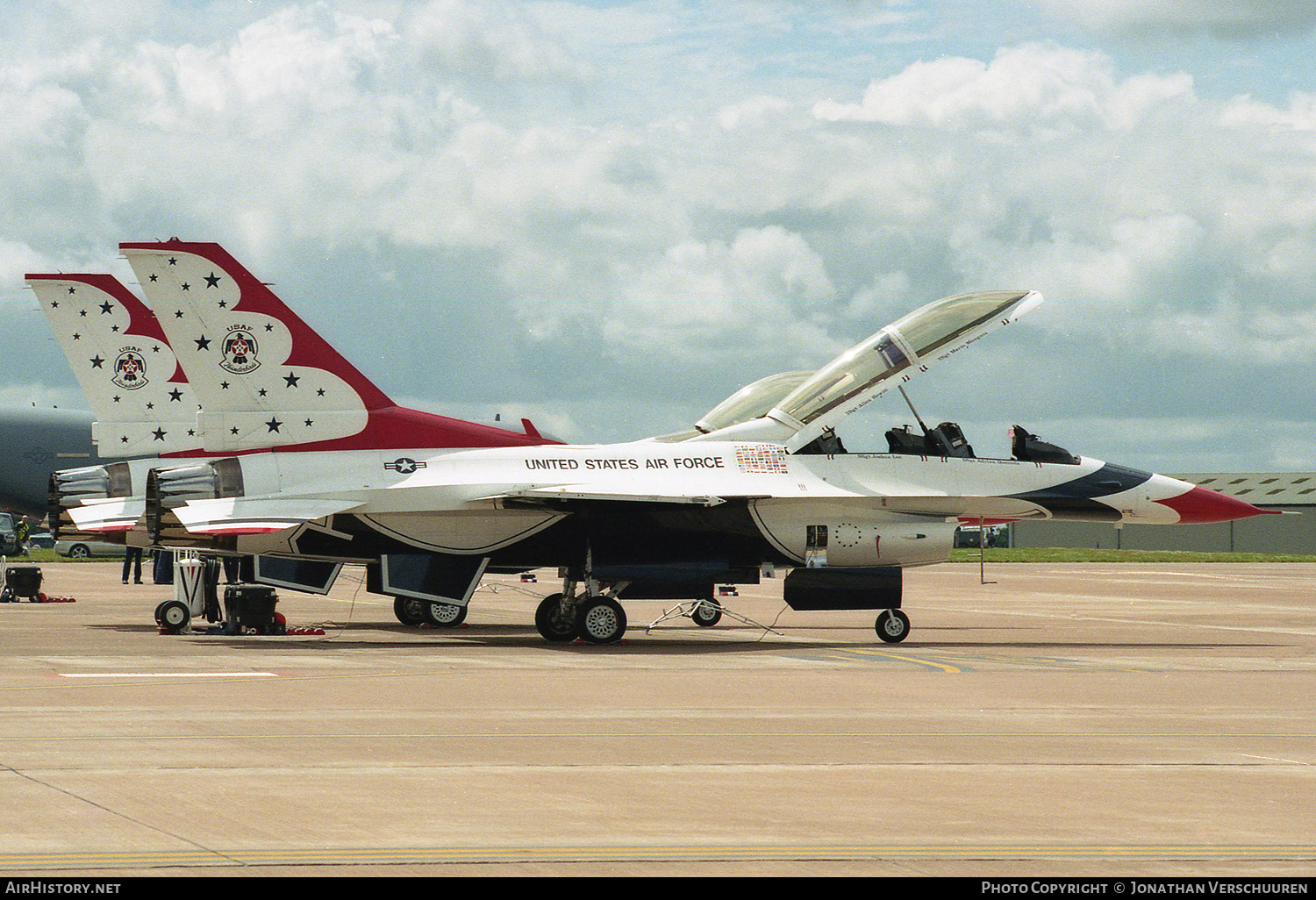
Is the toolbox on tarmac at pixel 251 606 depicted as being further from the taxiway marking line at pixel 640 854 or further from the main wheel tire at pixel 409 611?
Result: the taxiway marking line at pixel 640 854

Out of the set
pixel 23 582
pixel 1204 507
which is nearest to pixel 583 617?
pixel 1204 507

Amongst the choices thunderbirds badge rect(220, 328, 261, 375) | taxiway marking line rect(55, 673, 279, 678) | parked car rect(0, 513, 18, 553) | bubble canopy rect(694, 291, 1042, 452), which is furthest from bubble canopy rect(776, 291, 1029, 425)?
parked car rect(0, 513, 18, 553)

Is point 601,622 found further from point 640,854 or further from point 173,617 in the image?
point 640,854

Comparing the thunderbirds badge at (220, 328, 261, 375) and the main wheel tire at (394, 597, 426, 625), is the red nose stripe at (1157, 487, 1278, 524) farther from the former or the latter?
the thunderbirds badge at (220, 328, 261, 375)

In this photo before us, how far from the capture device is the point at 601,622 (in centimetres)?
2217

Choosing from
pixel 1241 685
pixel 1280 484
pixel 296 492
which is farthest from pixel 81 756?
pixel 1280 484

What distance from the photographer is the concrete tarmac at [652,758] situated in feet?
25.6

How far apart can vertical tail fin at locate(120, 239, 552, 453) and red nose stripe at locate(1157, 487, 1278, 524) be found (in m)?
11.5

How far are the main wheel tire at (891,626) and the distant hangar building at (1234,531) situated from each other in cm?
6429

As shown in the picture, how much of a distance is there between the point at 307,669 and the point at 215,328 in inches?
235

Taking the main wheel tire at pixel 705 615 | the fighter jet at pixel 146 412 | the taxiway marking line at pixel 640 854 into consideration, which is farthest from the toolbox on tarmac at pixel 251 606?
the taxiway marking line at pixel 640 854

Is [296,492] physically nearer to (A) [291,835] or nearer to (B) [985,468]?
(B) [985,468]

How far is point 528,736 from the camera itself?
1226 centimetres

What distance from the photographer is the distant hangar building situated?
90.6 metres
